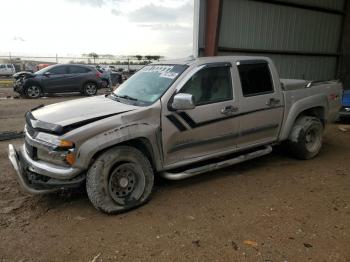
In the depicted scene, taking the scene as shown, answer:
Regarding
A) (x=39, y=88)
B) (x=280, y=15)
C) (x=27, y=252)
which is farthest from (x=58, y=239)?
(x=39, y=88)

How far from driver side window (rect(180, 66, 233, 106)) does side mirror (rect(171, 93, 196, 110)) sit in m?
0.28

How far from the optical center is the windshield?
489cm

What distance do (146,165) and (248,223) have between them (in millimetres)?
1375

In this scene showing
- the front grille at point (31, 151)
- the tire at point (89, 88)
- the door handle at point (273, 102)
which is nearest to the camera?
the front grille at point (31, 151)

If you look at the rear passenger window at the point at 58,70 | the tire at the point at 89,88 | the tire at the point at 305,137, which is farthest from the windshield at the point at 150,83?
the tire at the point at 89,88

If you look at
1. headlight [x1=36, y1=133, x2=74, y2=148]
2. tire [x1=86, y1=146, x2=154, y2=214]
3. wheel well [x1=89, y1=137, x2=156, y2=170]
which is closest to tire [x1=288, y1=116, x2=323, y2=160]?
wheel well [x1=89, y1=137, x2=156, y2=170]

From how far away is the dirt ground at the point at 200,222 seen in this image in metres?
3.55

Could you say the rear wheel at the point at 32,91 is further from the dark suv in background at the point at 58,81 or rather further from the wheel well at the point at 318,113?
the wheel well at the point at 318,113

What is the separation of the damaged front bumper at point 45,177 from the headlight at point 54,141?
0.26m

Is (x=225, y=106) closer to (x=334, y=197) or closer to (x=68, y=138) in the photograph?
(x=334, y=197)

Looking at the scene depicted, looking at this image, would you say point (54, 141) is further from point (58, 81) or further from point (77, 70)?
point (77, 70)

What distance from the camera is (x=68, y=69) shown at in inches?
679

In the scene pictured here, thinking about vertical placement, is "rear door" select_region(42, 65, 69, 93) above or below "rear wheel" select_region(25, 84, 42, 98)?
above

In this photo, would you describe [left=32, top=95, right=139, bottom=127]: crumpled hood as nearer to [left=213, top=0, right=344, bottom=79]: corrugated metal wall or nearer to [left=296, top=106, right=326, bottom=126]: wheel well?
[left=296, top=106, right=326, bottom=126]: wheel well
